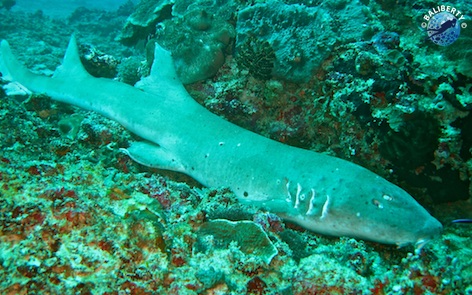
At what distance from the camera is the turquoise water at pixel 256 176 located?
1.80 meters

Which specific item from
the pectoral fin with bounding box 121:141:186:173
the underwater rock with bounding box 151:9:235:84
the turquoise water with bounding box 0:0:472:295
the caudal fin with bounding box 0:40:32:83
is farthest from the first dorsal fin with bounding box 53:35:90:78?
the pectoral fin with bounding box 121:141:186:173

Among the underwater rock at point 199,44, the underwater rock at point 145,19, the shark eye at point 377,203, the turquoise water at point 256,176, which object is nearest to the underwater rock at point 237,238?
the turquoise water at point 256,176

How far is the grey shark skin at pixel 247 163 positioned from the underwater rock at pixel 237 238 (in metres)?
0.91

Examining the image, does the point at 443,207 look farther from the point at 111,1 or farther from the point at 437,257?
the point at 111,1

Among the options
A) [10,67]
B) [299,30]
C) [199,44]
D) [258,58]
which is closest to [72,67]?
[10,67]

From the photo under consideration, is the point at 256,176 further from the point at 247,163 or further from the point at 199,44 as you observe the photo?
the point at 199,44

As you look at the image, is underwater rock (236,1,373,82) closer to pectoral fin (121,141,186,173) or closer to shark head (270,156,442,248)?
shark head (270,156,442,248)

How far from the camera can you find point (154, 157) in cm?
417

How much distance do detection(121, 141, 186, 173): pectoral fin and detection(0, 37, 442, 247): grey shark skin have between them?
0.01 meters

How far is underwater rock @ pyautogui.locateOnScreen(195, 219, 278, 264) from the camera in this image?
2.17 meters

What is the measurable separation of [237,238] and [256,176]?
1355 mm

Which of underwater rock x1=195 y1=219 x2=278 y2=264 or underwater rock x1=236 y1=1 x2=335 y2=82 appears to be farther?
underwater rock x1=236 y1=1 x2=335 y2=82

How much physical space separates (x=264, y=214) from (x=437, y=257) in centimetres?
138

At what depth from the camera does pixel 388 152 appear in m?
3.46
